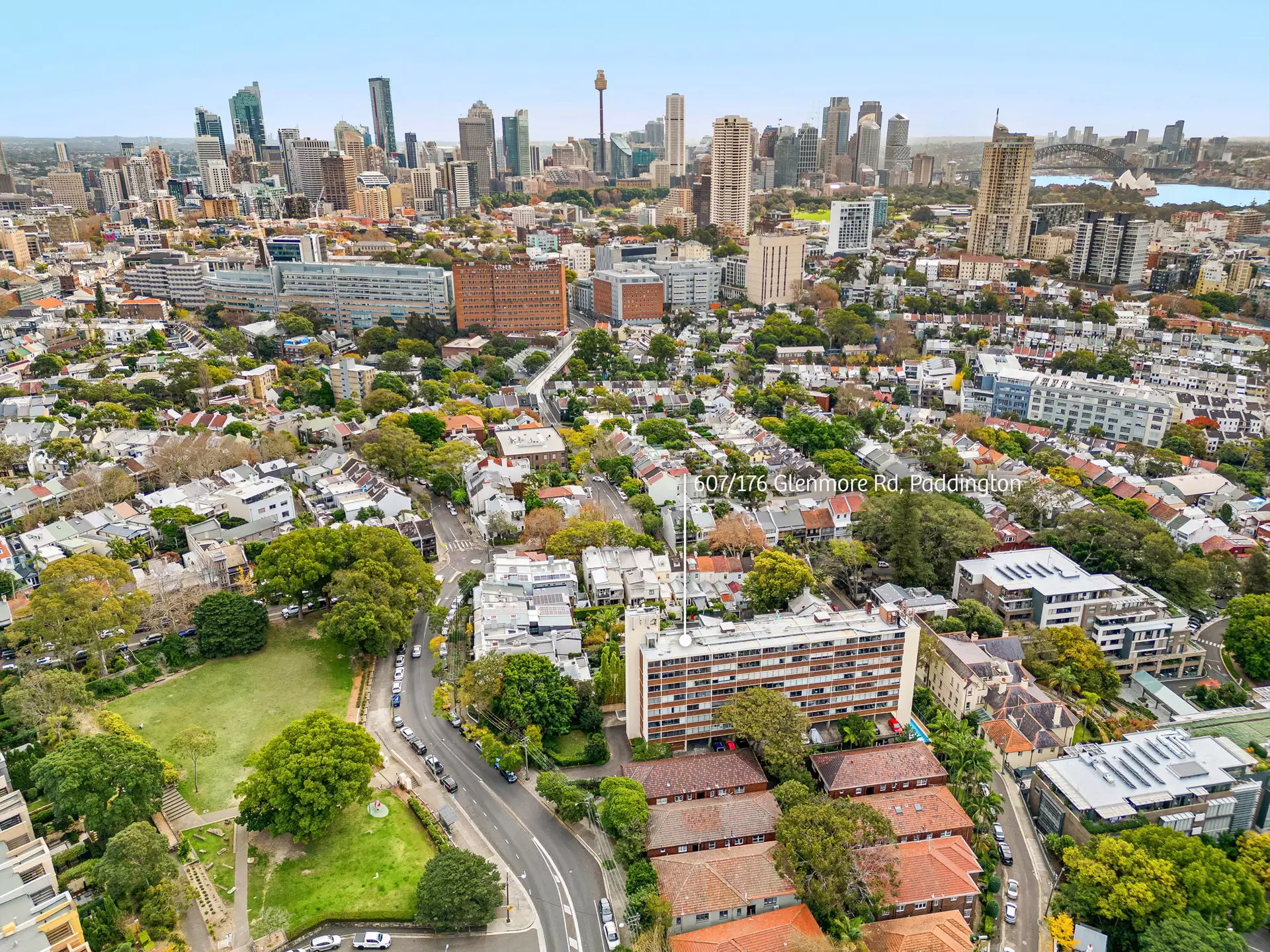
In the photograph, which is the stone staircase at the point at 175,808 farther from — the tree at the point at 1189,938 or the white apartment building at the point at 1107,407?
the white apartment building at the point at 1107,407

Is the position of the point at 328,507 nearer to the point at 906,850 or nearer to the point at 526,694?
the point at 526,694

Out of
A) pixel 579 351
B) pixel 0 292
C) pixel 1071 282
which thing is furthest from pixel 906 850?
pixel 1071 282

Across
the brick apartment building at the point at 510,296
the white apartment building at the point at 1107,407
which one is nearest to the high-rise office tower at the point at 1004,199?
the white apartment building at the point at 1107,407

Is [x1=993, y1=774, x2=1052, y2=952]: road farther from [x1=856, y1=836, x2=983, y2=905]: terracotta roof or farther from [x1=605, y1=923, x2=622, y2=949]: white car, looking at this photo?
[x1=605, y1=923, x2=622, y2=949]: white car

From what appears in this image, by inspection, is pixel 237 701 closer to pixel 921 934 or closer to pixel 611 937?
pixel 611 937

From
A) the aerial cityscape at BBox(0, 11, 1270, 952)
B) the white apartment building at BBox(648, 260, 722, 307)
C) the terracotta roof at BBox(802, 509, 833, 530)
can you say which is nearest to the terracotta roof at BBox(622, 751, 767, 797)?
the aerial cityscape at BBox(0, 11, 1270, 952)
